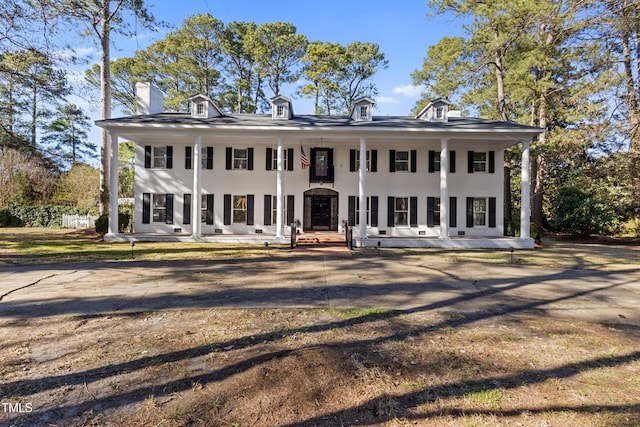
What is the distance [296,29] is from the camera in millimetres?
28359

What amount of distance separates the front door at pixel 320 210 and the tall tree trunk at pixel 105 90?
36.9 ft

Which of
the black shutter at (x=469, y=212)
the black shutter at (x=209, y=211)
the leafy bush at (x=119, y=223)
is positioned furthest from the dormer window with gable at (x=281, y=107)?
the black shutter at (x=469, y=212)

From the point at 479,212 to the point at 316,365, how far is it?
52.4 ft

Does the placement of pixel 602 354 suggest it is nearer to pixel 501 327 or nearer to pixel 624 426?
pixel 501 327

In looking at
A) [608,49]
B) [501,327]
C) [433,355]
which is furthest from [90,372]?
[608,49]

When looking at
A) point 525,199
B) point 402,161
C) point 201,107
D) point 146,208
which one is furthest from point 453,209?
point 146,208

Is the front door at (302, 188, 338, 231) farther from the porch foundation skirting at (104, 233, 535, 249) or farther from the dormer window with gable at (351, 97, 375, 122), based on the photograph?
the dormer window with gable at (351, 97, 375, 122)

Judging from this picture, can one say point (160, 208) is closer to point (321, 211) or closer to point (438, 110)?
point (321, 211)

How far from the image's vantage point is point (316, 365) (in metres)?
3.40

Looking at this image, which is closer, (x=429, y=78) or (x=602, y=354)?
(x=602, y=354)

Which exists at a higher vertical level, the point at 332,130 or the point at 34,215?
the point at 332,130

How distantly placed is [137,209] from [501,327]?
17.0 m

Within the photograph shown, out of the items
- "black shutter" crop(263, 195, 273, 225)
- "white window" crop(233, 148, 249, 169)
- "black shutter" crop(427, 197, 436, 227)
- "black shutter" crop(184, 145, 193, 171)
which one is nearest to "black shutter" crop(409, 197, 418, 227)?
"black shutter" crop(427, 197, 436, 227)

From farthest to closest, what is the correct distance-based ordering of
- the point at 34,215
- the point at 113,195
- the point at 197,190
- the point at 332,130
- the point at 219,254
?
1. the point at 34,215
2. the point at 197,190
3. the point at 113,195
4. the point at 332,130
5. the point at 219,254
